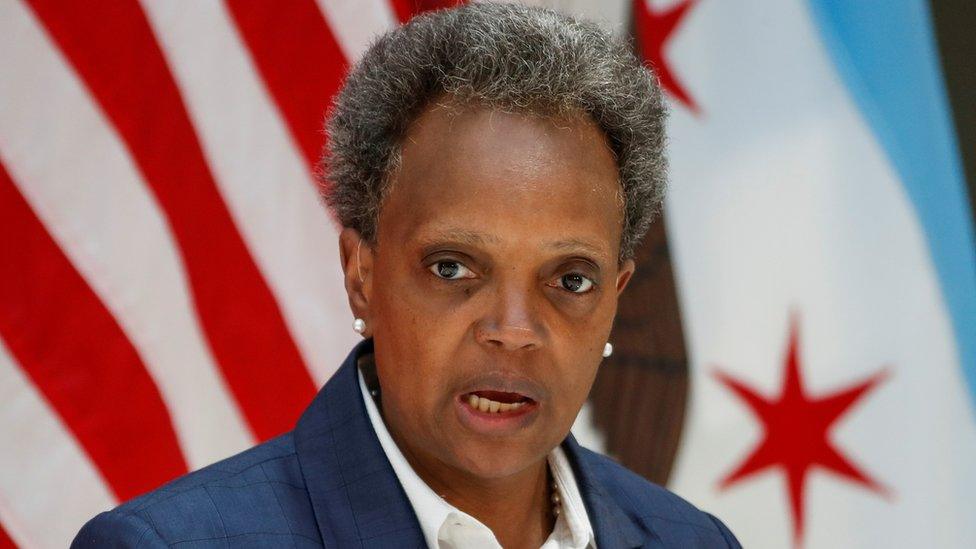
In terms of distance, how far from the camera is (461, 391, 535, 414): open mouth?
1512mm

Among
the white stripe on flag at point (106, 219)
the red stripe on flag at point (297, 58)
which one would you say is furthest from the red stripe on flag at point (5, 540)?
the red stripe on flag at point (297, 58)

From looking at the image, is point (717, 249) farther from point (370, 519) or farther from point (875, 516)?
point (370, 519)

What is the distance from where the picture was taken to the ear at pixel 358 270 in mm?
1632

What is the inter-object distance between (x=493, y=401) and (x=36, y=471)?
124 centimetres

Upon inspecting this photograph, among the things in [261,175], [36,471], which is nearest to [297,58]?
[261,175]

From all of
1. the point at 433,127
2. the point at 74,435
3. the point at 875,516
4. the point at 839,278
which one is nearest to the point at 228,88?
the point at 74,435

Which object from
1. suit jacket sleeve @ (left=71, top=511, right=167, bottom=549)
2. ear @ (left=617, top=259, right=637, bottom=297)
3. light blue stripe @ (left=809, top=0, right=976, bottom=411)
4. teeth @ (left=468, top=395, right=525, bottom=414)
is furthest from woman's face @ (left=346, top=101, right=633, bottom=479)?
light blue stripe @ (left=809, top=0, right=976, bottom=411)

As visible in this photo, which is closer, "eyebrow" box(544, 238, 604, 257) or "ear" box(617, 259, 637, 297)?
"eyebrow" box(544, 238, 604, 257)

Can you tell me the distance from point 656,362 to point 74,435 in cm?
120

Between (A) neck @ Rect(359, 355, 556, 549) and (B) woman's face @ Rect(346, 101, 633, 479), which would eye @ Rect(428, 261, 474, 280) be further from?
(A) neck @ Rect(359, 355, 556, 549)

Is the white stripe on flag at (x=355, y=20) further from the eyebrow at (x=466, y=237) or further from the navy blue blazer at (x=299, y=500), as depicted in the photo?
→ the eyebrow at (x=466, y=237)

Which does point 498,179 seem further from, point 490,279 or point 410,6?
point 410,6

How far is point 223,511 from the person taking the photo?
1474 mm

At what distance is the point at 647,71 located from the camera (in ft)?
5.58
